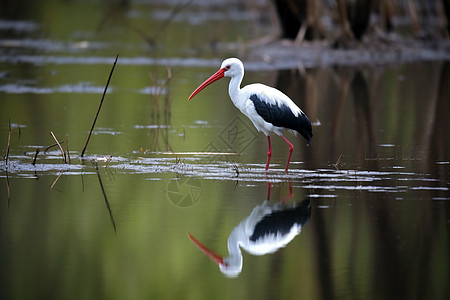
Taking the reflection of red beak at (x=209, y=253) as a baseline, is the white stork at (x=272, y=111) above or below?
above

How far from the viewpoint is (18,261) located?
6.38 m

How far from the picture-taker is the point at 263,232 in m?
7.03

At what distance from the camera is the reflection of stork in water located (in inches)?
255

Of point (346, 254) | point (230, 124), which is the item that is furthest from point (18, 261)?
point (230, 124)

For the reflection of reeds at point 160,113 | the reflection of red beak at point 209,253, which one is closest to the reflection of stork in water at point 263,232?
the reflection of red beak at point 209,253

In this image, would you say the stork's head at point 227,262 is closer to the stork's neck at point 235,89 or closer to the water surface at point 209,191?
the water surface at point 209,191

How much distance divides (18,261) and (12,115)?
24.0 feet

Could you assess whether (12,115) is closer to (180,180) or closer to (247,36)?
(180,180)

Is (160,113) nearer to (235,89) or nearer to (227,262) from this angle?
(235,89)

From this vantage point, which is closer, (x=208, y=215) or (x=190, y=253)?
(x=190, y=253)

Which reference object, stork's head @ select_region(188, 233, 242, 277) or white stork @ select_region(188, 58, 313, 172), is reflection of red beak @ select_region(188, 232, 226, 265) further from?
white stork @ select_region(188, 58, 313, 172)

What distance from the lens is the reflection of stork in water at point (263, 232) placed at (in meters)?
6.47

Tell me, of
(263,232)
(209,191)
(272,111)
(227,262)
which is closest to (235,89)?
(272,111)

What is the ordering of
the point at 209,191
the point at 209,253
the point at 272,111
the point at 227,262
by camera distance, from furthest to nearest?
the point at 272,111 < the point at 209,191 < the point at 209,253 < the point at 227,262
